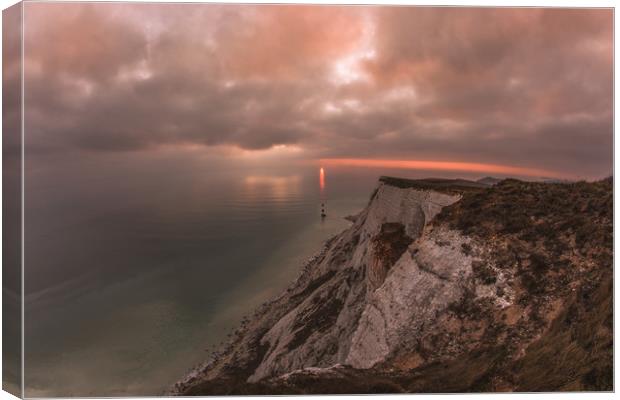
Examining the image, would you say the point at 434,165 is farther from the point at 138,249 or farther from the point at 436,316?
the point at 138,249

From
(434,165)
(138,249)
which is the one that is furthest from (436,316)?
(138,249)

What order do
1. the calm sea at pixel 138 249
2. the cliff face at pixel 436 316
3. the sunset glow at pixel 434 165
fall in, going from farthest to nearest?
the sunset glow at pixel 434 165
the calm sea at pixel 138 249
the cliff face at pixel 436 316

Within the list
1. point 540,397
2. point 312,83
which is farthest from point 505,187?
point 312,83

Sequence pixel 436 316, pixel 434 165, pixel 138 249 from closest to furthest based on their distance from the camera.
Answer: pixel 436 316 < pixel 434 165 < pixel 138 249

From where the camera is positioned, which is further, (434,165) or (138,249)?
(138,249)

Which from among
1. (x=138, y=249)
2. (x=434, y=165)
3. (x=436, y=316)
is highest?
(x=434, y=165)

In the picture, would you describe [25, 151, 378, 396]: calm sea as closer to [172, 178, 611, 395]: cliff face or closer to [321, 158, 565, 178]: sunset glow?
[321, 158, 565, 178]: sunset glow

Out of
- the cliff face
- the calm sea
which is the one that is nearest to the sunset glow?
the calm sea

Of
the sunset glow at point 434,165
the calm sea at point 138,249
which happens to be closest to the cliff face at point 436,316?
the sunset glow at point 434,165

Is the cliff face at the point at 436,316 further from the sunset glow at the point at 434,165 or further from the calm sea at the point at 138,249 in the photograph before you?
the calm sea at the point at 138,249

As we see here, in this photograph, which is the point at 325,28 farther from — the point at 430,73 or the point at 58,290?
the point at 58,290

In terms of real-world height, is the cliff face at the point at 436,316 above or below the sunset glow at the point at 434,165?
below
